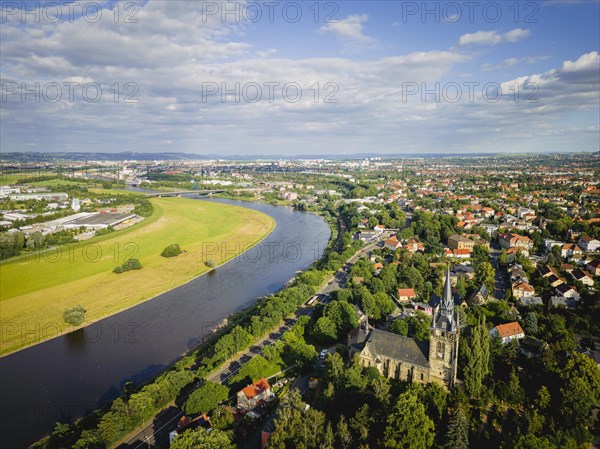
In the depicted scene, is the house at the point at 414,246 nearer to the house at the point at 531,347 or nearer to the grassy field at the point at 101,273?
the house at the point at 531,347

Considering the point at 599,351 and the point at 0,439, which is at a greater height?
the point at 599,351

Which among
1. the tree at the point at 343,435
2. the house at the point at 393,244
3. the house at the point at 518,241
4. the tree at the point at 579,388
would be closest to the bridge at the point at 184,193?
the house at the point at 393,244

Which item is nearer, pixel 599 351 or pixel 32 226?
pixel 599 351

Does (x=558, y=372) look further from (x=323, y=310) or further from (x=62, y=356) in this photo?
(x=62, y=356)

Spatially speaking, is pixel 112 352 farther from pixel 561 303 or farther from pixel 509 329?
pixel 561 303

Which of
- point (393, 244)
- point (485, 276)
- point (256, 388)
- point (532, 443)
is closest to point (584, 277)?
point (485, 276)

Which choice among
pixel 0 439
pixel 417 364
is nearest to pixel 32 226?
pixel 0 439
